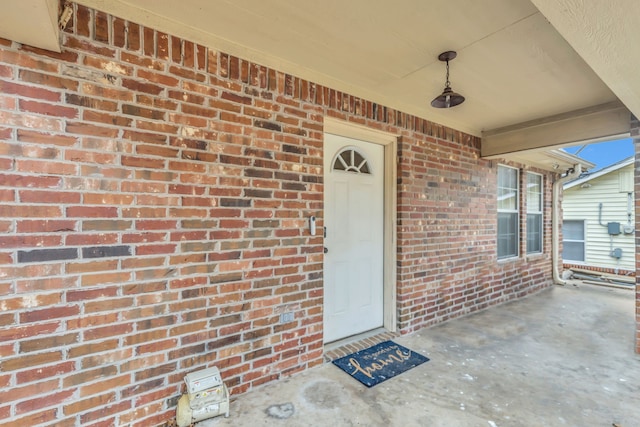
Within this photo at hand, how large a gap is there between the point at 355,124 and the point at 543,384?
2.63 metres

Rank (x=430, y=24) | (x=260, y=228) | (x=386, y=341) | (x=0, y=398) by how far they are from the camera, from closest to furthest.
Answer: (x=0, y=398) < (x=430, y=24) < (x=260, y=228) < (x=386, y=341)

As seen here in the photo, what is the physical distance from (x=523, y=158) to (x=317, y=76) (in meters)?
4.05

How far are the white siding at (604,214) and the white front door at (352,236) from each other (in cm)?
751

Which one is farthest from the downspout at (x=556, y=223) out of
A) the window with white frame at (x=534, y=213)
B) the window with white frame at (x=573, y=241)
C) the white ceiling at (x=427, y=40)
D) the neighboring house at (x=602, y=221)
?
the white ceiling at (x=427, y=40)

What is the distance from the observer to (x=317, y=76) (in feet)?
8.30

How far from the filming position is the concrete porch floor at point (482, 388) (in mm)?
1932

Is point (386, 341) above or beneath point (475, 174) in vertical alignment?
beneath

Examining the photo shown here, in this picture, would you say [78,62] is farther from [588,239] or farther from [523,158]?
[588,239]

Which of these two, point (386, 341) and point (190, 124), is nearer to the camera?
point (190, 124)

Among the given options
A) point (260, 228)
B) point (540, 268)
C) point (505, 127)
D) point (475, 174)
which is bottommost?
point (540, 268)

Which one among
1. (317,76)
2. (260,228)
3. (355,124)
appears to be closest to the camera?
(260,228)

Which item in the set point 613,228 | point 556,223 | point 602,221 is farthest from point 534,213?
point 602,221

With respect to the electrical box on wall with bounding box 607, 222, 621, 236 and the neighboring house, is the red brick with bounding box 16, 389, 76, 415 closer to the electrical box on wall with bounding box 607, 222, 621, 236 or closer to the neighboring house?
the neighboring house

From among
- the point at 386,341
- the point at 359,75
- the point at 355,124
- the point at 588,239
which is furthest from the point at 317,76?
the point at 588,239
